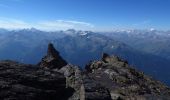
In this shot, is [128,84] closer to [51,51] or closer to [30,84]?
[30,84]

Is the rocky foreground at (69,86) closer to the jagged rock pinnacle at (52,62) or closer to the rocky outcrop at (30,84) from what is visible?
the rocky outcrop at (30,84)

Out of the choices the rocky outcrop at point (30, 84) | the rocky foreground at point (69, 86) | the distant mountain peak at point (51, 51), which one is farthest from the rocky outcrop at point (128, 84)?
the distant mountain peak at point (51, 51)

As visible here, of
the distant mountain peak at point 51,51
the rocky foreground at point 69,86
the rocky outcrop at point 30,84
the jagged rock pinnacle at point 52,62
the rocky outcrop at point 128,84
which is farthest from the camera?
the distant mountain peak at point 51,51

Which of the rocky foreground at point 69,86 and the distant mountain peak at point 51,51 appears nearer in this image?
the rocky foreground at point 69,86

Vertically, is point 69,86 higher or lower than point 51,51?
lower

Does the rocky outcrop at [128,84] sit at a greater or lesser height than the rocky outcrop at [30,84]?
lesser

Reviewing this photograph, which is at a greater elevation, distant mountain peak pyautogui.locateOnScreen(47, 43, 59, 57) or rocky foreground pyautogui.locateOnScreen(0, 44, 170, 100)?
distant mountain peak pyautogui.locateOnScreen(47, 43, 59, 57)

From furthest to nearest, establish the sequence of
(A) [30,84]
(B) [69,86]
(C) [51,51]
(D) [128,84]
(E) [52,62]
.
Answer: (C) [51,51]
(E) [52,62]
(D) [128,84]
(B) [69,86]
(A) [30,84]

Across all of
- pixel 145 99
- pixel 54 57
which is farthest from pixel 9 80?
pixel 54 57

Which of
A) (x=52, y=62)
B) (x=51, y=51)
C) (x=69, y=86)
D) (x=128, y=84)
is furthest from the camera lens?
(x=51, y=51)

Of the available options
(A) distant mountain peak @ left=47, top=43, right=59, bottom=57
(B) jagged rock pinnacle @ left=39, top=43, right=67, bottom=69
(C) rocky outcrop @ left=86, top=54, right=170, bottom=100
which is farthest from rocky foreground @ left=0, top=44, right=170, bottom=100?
(A) distant mountain peak @ left=47, top=43, right=59, bottom=57

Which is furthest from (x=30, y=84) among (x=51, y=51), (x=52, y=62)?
(x=51, y=51)

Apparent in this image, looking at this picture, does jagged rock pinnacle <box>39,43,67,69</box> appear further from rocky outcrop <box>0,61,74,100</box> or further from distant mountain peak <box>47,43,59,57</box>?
rocky outcrop <box>0,61,74,100</box>

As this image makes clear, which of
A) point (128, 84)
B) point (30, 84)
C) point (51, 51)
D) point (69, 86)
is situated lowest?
point (128, 84)
